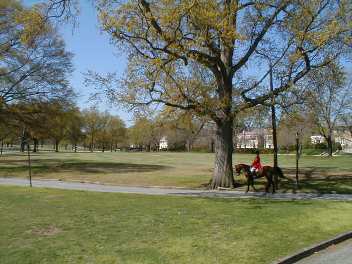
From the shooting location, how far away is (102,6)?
71.7ft

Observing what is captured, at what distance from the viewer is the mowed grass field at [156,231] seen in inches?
343

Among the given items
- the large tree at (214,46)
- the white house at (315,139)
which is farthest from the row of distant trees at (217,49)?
the white house at (315,139)

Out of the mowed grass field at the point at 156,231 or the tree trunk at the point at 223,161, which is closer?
the mowed grass field at the point at 156,231

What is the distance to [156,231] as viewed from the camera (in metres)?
10.8

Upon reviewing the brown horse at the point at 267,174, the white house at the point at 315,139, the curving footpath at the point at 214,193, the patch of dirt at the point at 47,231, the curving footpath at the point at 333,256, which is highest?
the white house at the point at 315,139

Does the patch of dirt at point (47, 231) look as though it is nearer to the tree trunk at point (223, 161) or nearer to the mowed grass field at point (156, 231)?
the mowed grass field at point (156, 231)

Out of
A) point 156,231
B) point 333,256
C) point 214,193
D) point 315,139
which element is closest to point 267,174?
point 214,193

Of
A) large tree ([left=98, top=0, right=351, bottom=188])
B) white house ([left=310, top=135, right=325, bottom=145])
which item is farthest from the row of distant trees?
white house ([left=310, top=135, right=325, bottom=145])

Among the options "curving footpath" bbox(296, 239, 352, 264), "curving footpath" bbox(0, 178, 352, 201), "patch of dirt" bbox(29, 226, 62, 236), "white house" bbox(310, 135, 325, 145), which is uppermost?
"white house" bbox(310, 135, 325, 145)

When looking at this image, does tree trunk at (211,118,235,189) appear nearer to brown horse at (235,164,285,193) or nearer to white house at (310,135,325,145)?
brown horse at (235,164,285,193)

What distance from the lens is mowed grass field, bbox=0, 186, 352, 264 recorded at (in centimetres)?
871

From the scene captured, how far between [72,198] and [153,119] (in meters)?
9.61

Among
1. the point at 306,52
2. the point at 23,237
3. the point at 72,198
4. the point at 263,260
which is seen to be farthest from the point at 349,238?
the point at 306,52

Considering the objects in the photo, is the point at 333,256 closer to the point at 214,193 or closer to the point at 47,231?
the point at 47,231
